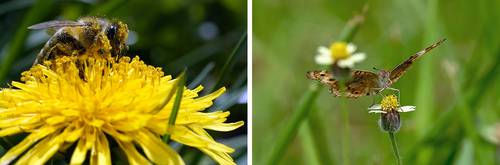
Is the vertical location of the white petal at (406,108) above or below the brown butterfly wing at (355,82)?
below

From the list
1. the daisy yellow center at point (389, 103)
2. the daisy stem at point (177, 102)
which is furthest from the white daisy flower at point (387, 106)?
the daisy stem at point (177, 102)

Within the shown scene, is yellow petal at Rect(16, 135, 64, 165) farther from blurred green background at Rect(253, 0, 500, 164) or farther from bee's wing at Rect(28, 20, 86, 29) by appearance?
blurred green background at Rect(253, 0, 500, 164)

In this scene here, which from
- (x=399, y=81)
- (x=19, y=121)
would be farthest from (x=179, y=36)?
(x=19, y=121)

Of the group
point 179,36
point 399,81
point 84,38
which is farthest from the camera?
point 179,36

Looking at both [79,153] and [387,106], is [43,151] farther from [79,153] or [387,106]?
[387,106]

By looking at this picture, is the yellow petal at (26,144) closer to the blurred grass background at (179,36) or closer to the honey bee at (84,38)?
the honey bee at (84,38)

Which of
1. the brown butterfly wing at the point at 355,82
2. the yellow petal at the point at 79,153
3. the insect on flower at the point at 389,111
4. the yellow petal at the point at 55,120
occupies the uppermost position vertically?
the brown butterfly wing at the point at 355,82

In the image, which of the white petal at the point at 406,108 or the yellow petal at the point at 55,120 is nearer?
the yellow petal at the point at 55,120
